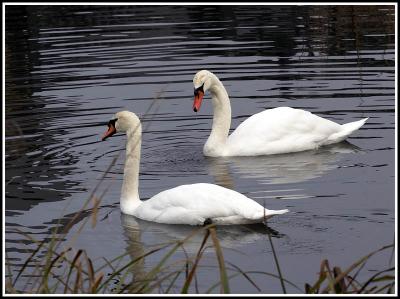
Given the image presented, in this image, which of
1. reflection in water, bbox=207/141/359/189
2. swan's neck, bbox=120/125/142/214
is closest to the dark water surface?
reflection in water, bbox=207/141/359/189

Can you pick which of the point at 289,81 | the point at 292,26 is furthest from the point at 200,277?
the point at 292,26

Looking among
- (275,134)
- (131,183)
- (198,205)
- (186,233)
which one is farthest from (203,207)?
(275,134)

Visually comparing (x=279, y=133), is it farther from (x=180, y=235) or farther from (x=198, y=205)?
(x=180, y=235)

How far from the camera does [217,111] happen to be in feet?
40.3

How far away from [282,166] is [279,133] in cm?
78

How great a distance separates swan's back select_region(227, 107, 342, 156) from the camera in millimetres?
11555

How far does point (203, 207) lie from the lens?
8.69 metres

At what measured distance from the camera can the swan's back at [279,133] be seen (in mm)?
11555

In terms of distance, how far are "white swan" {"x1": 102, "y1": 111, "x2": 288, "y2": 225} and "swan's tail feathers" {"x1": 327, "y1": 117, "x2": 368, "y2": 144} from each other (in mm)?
3259

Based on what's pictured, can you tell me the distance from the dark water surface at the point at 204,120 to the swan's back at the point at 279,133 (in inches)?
7.1

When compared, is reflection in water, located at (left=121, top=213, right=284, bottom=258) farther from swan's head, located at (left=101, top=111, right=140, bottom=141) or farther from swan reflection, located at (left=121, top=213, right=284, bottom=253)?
swan's head, located at (left=101, top=111, right=140, bottom=141)

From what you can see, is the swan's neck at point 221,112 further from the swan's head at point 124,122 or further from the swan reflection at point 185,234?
the swan reflection at point 185,234

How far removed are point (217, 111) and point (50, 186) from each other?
2.78 m

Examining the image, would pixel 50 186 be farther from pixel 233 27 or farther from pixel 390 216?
pixel 233 27
